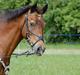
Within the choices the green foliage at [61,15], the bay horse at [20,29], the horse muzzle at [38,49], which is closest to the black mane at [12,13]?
the bay horse at [20,29]

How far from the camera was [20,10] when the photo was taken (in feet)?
18.5

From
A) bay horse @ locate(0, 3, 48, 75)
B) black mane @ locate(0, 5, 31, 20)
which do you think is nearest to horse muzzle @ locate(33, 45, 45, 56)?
bay horse @ locate(0, 3, 48, 75)

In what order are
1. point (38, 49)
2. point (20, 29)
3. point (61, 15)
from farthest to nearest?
→ 1. point (61, 15)
2. point (20, 29)
3. point (38, 49)

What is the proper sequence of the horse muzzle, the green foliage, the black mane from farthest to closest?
the green foliage → the black mane → the horse muzzle

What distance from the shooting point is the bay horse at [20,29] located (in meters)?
5.46

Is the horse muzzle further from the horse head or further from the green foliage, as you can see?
the green foliage

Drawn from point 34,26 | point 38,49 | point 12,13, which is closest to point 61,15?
point 12,13

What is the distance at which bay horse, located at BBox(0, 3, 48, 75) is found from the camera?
5465 mm

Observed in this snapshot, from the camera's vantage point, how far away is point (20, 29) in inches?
221

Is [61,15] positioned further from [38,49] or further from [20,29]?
[38,49]

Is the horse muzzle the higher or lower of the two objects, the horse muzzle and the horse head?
the lower

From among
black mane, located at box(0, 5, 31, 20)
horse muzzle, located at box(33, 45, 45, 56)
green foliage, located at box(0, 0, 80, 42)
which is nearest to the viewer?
horse muzzle, located at box(33, 45, 45, 56)

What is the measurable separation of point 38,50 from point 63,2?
2256 centimetres

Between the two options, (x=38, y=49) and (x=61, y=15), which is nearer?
(x=38, y=49)
